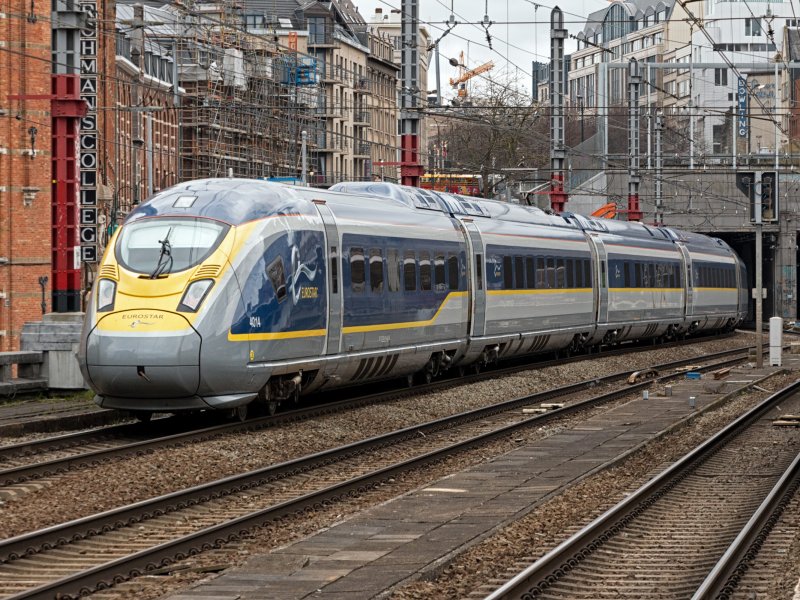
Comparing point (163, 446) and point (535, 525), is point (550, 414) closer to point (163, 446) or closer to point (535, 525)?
point (163, 446)

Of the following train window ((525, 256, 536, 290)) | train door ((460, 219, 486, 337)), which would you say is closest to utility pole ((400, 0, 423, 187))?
train window ((525, 256, 536, 290))

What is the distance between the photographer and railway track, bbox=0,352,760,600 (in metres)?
11.1

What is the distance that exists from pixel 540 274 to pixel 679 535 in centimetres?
2035

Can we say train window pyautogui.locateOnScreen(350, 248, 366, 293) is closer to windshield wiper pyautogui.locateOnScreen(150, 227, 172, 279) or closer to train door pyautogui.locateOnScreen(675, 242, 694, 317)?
windshield wiper pyautogui.locateOnScreen(150, 227, 172, 279)

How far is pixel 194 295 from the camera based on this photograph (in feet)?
61.2

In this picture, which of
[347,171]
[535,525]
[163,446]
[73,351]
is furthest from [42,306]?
[347,171]

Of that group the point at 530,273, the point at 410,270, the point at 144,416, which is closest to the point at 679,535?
the point at 144,416

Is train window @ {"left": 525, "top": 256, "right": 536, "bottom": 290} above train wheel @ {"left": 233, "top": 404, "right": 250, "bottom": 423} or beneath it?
above

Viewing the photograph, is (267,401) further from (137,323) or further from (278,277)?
(137,323)

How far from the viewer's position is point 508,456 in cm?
1848

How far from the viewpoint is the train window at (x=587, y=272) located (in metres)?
37.3

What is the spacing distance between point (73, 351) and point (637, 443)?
29.0 feet

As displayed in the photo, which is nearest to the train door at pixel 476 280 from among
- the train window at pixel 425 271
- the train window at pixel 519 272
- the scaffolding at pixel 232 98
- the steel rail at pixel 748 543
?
the train window at pixel 519 272

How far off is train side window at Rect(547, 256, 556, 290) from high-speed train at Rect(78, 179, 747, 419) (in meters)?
0.04
